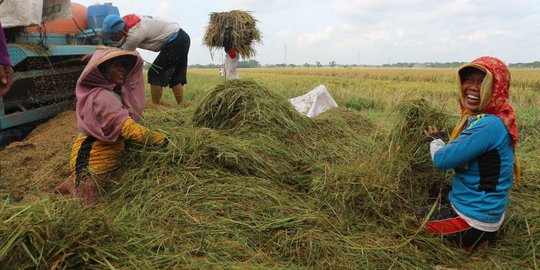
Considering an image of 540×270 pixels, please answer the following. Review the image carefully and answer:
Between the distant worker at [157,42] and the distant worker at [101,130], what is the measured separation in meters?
2.42

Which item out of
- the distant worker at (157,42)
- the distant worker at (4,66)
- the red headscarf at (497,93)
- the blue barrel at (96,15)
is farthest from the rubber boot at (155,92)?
the red headscarf at (497,93)

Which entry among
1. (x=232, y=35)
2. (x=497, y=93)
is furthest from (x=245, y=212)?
(x=232, y=35)

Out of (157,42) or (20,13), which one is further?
(157,42)

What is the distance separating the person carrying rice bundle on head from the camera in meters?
7.04

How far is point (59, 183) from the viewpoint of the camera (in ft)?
10.6

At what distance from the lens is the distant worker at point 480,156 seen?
7.15ft

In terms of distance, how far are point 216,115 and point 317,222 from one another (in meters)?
1.77

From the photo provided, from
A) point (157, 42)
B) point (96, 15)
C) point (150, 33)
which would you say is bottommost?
point (157, 42)

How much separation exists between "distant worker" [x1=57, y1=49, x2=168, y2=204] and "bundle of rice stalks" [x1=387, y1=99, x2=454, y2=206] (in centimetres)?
173

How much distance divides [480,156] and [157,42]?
4.74m

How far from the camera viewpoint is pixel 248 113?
3660 mm

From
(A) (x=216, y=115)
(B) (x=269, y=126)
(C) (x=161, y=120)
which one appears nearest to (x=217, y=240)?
(B) (x=269, y=126)

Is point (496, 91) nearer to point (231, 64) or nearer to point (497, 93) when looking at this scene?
point (497, 93)

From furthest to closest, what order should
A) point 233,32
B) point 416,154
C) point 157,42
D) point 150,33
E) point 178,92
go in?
point 233,32, point 178,92, point 157,42, point 150,33, point 416,154
